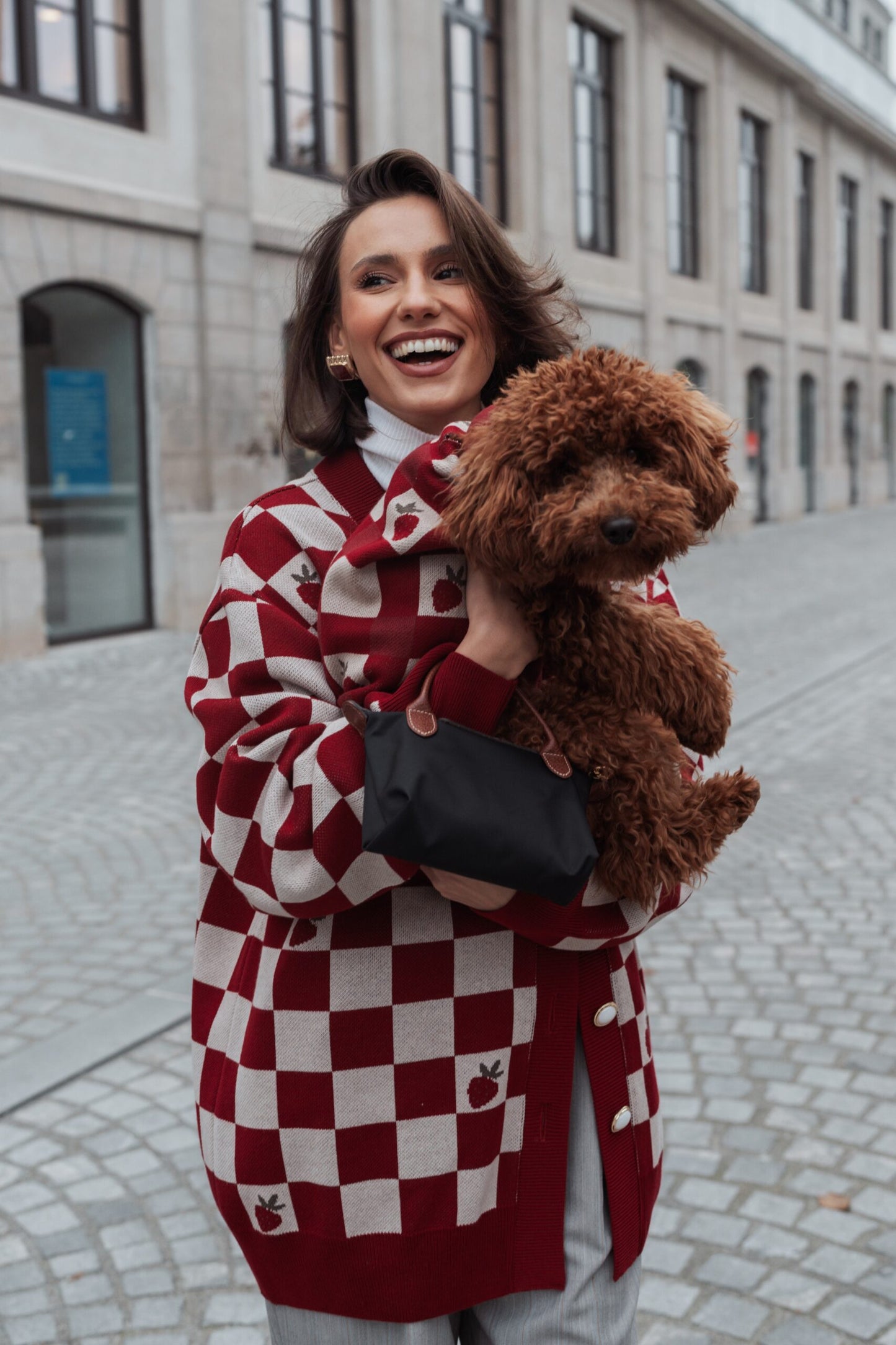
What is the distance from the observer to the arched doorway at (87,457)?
1228 centimetres

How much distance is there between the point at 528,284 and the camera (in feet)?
6.10

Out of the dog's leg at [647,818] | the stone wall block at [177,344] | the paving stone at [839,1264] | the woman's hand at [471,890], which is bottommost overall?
the paving stone at [839,1264]

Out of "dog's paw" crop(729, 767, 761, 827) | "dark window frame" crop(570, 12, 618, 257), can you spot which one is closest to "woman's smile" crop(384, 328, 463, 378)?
"dog's paw" crop(729, 767, 761, 827)

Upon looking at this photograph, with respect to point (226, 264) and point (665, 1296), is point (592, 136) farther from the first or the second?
point (665, 1296)

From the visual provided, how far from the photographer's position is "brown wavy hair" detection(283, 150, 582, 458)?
1.79 m

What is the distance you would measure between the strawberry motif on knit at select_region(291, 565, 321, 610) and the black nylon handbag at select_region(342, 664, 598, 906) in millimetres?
203

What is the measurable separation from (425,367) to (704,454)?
0.50 metres

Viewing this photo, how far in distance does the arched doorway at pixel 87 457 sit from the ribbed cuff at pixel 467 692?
452 inches

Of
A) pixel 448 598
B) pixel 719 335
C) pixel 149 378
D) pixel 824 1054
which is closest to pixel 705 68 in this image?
pixel 719 335

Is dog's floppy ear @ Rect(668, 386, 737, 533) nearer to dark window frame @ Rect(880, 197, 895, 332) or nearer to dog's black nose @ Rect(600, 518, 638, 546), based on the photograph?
dog's black nose @ Rect(600, 518, 638, 546)

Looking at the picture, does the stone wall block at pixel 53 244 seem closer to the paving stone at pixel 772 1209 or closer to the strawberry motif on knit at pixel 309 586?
the paving stone at pixel 772 1209

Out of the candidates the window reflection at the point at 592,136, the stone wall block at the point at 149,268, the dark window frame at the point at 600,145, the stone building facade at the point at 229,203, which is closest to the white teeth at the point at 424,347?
the stone building facade at the point at 229,203

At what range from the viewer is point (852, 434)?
3272 centimetres

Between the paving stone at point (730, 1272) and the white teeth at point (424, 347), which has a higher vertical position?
the white teeth at point (424, 347)
